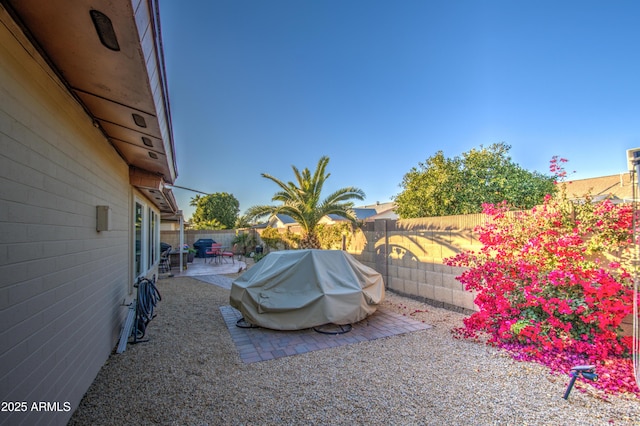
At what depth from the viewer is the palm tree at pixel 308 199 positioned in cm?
909

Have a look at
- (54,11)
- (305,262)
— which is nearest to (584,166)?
(305,262)

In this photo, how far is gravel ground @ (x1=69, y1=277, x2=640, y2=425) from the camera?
91.0 inches

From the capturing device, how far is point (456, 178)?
324 inches

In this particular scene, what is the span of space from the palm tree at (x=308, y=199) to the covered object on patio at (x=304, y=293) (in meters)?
4.29

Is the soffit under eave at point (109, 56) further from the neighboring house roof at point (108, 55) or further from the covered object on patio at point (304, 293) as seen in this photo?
the covered object on patio at point (304, 293)

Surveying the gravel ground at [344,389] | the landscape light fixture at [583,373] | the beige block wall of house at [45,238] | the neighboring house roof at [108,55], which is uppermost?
the neighboring house roof at [108,55]

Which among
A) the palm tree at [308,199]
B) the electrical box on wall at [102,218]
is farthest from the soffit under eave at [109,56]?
the palm tree at [308,199]

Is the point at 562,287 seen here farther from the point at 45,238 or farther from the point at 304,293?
the point at 45,238

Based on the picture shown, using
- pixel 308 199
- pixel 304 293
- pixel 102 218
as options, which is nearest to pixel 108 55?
pixel 102 218

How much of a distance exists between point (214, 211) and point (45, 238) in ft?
99.8

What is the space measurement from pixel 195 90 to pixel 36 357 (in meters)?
7.87

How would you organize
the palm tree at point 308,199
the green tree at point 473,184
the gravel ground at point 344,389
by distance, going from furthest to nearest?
the palm tree at point 308,199 → the green tree at point 473,184 → the gravel ground at point 344,389

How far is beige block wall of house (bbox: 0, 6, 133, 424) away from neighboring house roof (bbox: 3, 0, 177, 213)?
11 centimetres

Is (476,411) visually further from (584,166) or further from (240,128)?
(240,128)
